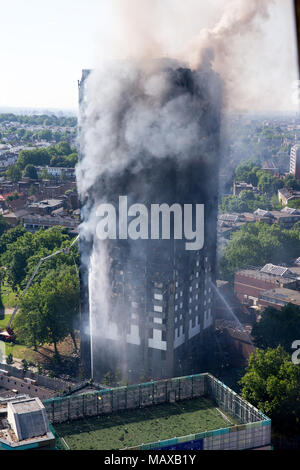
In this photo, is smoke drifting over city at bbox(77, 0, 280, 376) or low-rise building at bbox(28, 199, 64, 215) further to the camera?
low-rise building at bbox(28, 199, 64, 215)

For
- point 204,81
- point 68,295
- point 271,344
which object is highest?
point 204,81

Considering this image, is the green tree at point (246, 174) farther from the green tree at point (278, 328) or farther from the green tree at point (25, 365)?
the green tree at point (25, 365)

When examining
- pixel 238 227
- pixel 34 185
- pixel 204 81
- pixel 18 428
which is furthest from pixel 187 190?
pixel 34 185

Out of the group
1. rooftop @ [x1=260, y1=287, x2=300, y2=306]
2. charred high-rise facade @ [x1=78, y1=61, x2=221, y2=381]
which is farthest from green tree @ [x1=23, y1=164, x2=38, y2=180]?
charred high-rise facade @ [x1=78, y1=61, x2=221, y2=381]

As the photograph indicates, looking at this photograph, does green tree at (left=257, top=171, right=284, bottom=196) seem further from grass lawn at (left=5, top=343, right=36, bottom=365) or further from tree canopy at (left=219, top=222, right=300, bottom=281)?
grass lawn at (left=5, top=343, right=36, bottom=365)

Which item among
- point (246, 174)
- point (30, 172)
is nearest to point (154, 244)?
point (246, 174)
